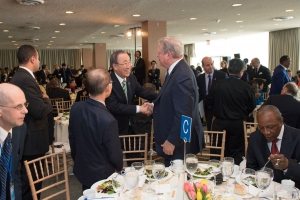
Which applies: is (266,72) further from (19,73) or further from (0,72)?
(0,72)

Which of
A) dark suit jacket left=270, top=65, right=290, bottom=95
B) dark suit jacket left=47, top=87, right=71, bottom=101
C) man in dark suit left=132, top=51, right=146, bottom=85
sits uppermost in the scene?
man in dark suit left=132, top=51, right=146, bottom=85

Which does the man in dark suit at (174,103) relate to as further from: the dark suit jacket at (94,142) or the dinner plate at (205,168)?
the dark suit jacket at (94,142)

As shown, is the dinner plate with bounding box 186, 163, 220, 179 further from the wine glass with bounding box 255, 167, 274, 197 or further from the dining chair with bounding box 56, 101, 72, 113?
the dining chair with bounding box 56, 101, 72, 113

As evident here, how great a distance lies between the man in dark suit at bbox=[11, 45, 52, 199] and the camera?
10.3ft

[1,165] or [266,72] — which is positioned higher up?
[266,72]

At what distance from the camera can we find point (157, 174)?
84.9 inches

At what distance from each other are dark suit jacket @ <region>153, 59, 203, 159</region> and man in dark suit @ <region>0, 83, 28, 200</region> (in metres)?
1.18

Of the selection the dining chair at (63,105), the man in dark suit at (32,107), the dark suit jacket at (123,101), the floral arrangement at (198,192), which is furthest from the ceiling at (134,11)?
the floral arrangement at (198,192)

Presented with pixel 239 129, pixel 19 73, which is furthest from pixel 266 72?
pixel 19 73

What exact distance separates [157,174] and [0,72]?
50.7ft

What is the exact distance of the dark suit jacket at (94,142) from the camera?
2.33 metres

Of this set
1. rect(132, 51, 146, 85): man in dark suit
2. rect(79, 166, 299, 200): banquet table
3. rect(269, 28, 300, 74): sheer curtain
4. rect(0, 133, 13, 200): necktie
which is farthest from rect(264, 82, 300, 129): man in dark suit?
rect(269, 28, 300, 74): sheer curtain

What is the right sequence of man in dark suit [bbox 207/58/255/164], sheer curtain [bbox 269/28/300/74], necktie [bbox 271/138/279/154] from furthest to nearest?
sheer curtain [bbox 269/28/300/74]
man in dark suit [bbox 207/58/255/164]
necktie [bbox 271/138/279/154]

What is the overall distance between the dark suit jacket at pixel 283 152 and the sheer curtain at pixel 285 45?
13576 mm
